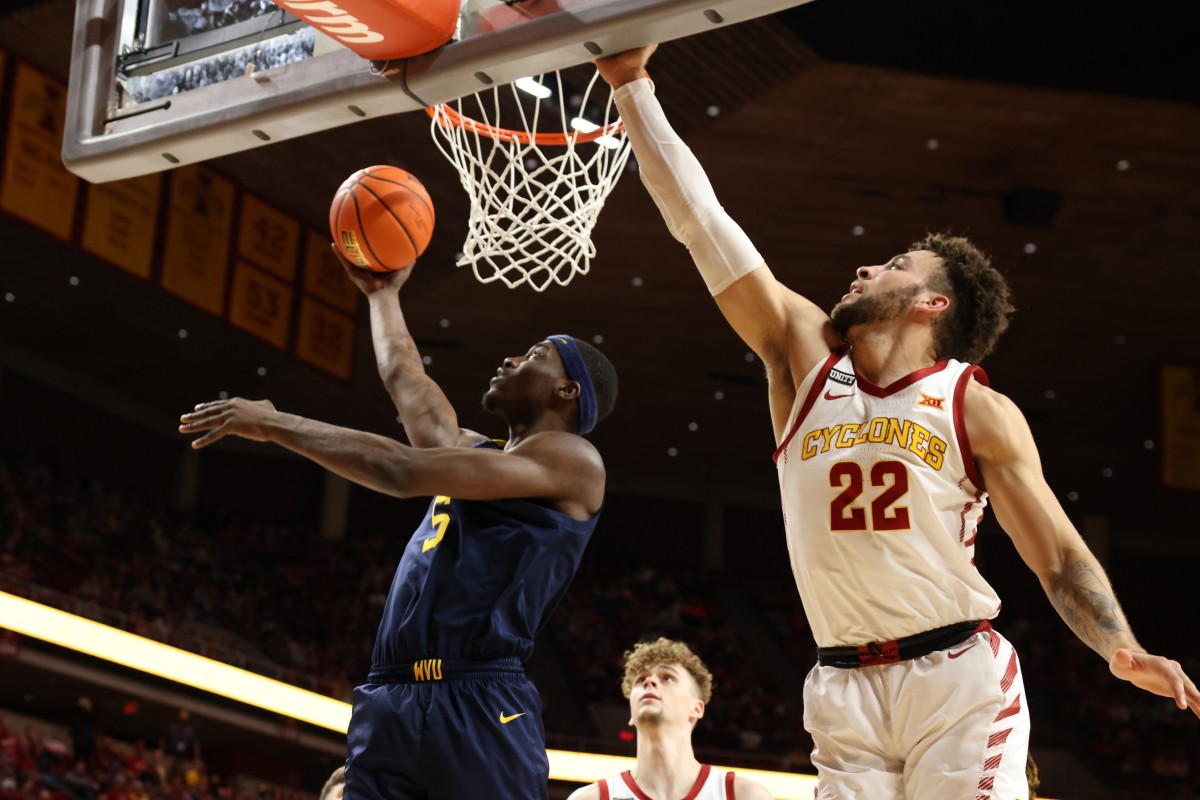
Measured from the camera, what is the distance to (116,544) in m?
16.5

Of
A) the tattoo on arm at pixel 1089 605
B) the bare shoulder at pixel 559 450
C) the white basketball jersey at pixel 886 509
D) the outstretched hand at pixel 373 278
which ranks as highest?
the outstretched hand at pixel 373 278

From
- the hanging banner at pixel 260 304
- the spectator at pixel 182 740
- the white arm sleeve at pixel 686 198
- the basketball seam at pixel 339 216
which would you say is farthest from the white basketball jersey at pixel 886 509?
the spectator at pixel 182 740

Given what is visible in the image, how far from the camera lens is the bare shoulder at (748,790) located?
221 inches

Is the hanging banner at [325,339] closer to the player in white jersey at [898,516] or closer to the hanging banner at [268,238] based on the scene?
the hanging banner at [268,238]

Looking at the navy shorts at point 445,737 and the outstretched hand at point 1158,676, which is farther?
the navy shorts at point 445,737

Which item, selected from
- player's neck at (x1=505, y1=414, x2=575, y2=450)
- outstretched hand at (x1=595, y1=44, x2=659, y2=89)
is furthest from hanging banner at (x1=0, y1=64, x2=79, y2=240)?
outstretched hand at (x1=595, y1=44, x2=659, y2=89)

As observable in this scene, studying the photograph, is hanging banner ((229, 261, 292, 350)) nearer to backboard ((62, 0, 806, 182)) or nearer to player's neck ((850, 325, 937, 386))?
backboard ((62, 0, 806, 182))

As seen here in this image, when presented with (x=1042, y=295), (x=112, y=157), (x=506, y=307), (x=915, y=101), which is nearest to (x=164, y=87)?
(x=112, y=157)

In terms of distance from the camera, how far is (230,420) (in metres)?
3.59

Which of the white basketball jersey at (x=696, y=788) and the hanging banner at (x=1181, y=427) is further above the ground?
the hanging banner at (x=1181, y=427)

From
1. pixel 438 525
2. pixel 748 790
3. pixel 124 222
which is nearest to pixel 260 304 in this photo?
pixel 124 222

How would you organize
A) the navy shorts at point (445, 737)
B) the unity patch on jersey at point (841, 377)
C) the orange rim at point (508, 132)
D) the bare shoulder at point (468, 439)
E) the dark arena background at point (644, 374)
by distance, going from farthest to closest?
the dark arena background at point (644, 374)
the orange rim at point (508, 132)
the bare shoulder at point (468, 439)
the navy shorts at point (445, 737)
the unity patch on jersey at point (841, 377)

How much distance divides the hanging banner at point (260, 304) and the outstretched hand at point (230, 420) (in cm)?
1000

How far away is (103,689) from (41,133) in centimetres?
533
